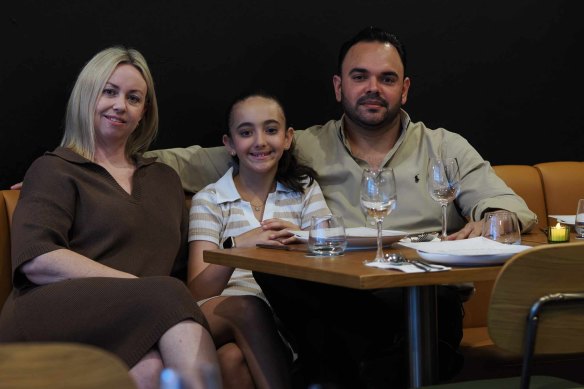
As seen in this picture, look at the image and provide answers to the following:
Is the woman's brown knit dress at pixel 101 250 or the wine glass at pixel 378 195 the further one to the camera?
the woman's brown knit dress at pixel 101 250

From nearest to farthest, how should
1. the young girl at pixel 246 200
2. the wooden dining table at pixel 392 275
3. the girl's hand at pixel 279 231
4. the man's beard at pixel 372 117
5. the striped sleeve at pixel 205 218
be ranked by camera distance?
the wooden dining table at pixel 392 275 → the girl's hand at pixel 279 231 → the young girl at pixel 246 200 → the striped sleeve at pixel 205 218 → the man's beard at pixel 372 117

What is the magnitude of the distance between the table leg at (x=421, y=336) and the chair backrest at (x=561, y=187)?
1.57 meters

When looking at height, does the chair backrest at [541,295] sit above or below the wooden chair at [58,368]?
below

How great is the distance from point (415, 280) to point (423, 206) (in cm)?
146

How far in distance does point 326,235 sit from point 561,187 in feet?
5.71

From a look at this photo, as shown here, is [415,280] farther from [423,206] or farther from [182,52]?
[182,52]

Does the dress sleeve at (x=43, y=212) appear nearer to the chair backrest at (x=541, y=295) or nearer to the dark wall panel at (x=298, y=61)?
the dark wall panel at (x=298, y=61)

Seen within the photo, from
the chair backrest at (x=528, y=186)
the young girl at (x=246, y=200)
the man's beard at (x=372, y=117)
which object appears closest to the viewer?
the young girl at (x=246, y=200)

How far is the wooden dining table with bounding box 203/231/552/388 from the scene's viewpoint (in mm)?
2188

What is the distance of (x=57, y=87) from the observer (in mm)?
3600

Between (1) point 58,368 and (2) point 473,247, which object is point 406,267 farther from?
(1) point 58,368

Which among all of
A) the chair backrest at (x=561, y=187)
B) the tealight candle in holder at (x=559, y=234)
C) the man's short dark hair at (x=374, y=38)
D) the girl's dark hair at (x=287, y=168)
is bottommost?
the chair backrest at (x=561, y=187)

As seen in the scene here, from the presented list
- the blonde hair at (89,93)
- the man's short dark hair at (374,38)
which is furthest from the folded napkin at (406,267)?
the man's short dark hair at (374,38)

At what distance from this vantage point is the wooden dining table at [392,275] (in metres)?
2.19
